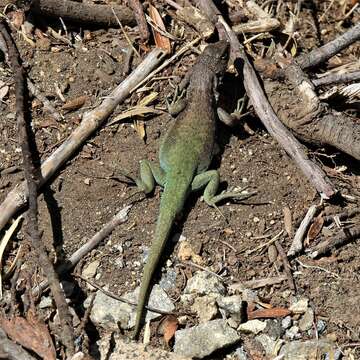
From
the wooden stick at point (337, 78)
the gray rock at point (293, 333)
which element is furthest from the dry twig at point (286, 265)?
the wooden stick at point (337, 78)

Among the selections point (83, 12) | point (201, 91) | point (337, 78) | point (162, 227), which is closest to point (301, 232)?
point (162, 227)

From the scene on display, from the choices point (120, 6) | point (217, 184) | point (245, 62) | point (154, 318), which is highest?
point (120, 6)

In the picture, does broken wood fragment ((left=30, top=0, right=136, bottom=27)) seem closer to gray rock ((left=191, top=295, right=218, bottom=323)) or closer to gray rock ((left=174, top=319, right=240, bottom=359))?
gray rock ((left=191, top=295, right=218, bottom=323))

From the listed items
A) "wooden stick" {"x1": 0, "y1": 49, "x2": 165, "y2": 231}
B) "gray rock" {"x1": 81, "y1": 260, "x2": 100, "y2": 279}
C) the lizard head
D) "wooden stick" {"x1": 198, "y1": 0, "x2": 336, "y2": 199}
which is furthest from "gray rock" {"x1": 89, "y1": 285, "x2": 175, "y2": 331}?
the lizard head

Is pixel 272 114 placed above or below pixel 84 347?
above

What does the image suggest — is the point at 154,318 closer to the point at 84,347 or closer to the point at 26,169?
the point at 84,347

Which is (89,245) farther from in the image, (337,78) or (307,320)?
(337,78)

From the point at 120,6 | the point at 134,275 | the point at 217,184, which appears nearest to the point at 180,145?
the point at 217,184
